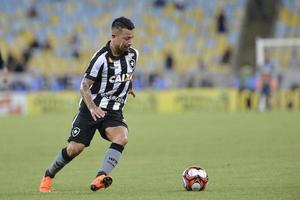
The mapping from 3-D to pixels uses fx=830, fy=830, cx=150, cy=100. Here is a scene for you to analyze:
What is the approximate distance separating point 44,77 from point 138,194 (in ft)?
87.1

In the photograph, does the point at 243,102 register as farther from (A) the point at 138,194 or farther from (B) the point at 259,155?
(A) the point at 138,194

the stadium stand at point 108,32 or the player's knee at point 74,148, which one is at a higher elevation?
the player's knee at point 74,148

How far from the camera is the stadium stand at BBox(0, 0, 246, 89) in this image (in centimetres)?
3959

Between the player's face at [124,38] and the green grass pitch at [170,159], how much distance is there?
5.84ft

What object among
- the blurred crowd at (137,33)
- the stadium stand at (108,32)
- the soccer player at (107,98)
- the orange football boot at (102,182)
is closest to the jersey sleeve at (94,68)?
the soccer player at (107,98)

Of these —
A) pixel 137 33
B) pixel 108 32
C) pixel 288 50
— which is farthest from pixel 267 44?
pixel 108 32

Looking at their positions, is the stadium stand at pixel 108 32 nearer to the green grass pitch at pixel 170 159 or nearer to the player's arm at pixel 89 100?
the green grass pitch at pixel 170 159

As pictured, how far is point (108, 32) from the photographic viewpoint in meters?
40.6

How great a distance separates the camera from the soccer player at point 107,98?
10062 mm

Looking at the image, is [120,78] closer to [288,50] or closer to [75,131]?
[75,131]

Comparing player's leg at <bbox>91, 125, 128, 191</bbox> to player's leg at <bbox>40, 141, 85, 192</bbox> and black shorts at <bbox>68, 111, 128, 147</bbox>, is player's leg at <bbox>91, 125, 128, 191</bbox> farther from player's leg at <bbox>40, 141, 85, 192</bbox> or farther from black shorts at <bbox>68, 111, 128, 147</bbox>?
player's leg at <bbox>40, 141, 85, 192</bbox>

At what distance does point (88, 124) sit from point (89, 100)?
374 millimetres

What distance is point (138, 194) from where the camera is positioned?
9.81 m

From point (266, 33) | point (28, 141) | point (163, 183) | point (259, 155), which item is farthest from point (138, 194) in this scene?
point (266, 33)
